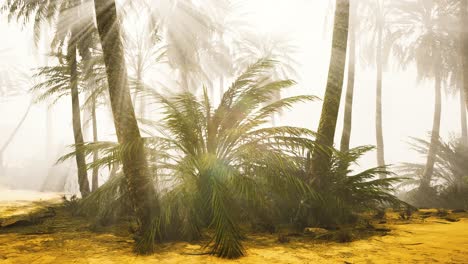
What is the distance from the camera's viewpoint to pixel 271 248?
4449 mm

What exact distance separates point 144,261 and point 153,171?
160 cm

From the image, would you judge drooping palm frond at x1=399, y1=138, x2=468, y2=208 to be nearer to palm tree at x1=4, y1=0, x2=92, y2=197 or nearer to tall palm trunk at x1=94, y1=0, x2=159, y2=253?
tall palm trunk at x1=94, y1=0, x2=159, y2=253

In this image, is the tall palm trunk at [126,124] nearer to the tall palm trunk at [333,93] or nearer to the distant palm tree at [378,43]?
the tall palm trunk at [333,93]

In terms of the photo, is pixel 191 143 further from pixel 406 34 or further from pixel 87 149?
pixel 406 34

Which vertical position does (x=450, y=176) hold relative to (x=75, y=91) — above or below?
below

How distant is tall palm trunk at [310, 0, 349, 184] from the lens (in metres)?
6.02

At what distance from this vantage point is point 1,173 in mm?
24844

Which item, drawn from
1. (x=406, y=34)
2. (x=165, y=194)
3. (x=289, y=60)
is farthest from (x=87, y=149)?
(x=289, y=60)

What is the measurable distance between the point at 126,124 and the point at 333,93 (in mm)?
4234

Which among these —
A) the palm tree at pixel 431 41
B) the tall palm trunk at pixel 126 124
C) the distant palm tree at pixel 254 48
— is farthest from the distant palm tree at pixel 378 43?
the tall palm trunk at pixel 126 124

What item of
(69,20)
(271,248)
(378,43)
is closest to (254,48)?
(378,43)

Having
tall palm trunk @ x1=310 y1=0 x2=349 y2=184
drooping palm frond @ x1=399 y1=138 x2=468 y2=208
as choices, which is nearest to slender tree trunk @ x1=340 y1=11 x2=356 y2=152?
drooping palm frond @ x1=399 y1=138 x2=468 y2=208

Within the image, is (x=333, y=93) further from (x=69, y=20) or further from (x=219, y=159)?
(x=69, y=20)

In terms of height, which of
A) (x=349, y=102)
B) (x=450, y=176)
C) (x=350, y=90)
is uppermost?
(x=350, y=90)
